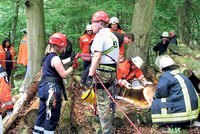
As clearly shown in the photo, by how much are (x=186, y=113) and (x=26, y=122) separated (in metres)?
3.10

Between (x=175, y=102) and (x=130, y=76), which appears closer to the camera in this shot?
(x=175, y=102)

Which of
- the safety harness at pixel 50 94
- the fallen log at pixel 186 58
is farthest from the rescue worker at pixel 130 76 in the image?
the safety harness at pixel 50 94

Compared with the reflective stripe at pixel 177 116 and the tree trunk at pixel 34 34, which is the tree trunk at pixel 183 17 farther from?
the reflective stripe at pixel 177 116

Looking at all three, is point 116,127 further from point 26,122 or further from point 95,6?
point 95,6

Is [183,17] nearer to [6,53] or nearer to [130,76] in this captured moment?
[130,76]

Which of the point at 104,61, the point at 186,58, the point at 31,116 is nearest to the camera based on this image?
the point at 104,61

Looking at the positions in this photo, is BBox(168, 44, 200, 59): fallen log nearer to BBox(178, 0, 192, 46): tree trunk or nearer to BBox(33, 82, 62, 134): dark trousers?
BBox(33, 82, 62, 134): dark trousers

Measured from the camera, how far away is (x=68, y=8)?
10812 mm

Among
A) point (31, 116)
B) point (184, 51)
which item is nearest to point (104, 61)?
point (31, 116)

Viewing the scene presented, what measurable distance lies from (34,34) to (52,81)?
4.12 m

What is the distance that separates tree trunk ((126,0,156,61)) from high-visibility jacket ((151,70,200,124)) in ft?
10.1

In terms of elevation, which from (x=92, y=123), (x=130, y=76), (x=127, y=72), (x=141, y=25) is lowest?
(x=92, y=123)

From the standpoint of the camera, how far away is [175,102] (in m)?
5.34

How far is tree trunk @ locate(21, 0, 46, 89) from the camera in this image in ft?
27.7
